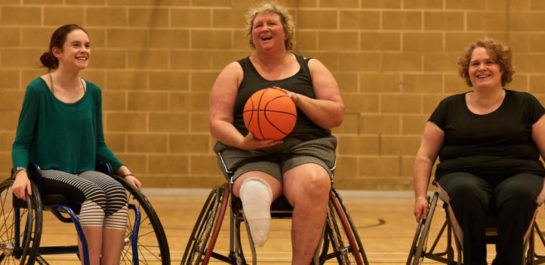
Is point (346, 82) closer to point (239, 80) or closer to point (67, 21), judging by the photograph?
point (67, 21)

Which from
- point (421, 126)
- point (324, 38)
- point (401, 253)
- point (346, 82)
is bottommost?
point (401, 253)

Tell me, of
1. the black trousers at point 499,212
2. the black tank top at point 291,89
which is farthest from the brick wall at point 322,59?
the black trousers at point 499,212

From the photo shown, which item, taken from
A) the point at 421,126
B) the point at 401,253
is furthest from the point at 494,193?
the point at 421,126

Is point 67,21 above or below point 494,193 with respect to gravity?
above

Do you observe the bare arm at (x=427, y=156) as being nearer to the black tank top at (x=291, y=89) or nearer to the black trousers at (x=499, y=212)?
the black trousers at (x=499, y=212)

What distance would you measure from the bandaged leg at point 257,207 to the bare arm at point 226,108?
184 millimetres

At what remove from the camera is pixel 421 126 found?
5.98 meters

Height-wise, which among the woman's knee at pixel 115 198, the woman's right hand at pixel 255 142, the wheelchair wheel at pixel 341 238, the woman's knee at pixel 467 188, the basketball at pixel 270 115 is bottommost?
the wheelchair wheel at pixel 341 238

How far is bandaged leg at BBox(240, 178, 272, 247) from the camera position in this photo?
2279mm

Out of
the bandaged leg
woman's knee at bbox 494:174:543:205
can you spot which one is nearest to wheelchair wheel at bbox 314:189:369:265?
the bandaged leg

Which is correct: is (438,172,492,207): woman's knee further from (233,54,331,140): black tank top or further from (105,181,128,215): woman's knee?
(105,181,128,215): woman's knee

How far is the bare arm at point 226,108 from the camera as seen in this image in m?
2.51

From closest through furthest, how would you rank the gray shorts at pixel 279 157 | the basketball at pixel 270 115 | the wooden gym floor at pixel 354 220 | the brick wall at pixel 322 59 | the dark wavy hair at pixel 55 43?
the basketball at pixel 270 115 < the gray shorts at pixel 279 157 < the dark wavy hair at pixel 55 43 < the wooden gym floor at pixel 354 220 < the brick wall at pixel 322 59

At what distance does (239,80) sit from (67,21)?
3.70 metres
